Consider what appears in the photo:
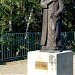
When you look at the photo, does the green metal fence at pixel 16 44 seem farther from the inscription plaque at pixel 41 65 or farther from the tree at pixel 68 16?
the inscription plaque at pixel 41 65

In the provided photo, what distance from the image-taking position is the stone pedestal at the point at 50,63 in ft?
29.2

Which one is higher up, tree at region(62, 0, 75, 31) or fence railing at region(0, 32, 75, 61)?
tree at region(62, 0, 75, 31)

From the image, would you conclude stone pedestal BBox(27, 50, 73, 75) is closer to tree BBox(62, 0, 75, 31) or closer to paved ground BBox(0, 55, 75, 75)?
paved ground BBox(0, 55, 75, 75)

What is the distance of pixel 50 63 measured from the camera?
29.3 ft

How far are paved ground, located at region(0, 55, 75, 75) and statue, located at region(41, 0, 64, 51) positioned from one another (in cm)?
287

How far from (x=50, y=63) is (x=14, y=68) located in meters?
4.52

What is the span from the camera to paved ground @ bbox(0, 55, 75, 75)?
1211 centimetres

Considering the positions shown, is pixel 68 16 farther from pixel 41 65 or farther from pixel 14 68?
pixel 41 65

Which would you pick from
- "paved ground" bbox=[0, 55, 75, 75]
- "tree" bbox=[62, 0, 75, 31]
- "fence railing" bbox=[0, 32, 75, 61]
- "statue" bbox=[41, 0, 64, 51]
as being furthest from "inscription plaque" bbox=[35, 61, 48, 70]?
"tree" bbox=[62, 0, 75, 31]

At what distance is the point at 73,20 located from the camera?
23.4m

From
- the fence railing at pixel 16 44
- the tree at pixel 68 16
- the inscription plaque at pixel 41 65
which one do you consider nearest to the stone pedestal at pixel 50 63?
the inscription plaque at pixel 41 65

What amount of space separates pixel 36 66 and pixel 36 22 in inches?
455

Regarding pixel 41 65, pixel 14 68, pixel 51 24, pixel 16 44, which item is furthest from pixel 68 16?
pixel 41 65

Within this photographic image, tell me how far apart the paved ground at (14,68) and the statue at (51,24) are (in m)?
2.87
